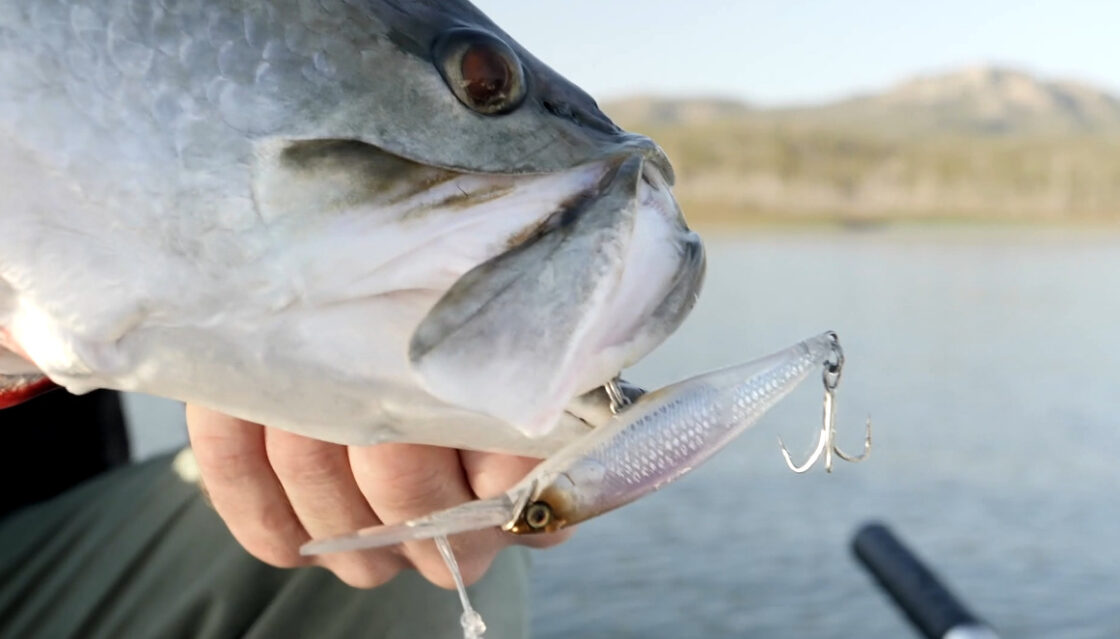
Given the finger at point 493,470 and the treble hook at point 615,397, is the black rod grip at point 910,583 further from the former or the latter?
the treble hook at point 615,397

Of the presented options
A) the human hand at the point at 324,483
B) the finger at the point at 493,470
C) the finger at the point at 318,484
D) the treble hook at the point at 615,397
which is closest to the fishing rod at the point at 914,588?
the human hand at the point at 324,483

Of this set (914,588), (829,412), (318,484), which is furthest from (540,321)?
(914,588)

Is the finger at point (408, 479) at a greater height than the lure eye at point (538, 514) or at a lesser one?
lesser

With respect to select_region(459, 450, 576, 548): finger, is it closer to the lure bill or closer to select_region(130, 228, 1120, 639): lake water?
the lure bill

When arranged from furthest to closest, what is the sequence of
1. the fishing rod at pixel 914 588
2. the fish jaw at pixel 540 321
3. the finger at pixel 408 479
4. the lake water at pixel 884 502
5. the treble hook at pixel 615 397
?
the lake water at pixel 884 502, the fishing rod at pixel 914 588, the finger at pixel 408 479, the treble hook at pixel 615 397, the fish jaw at pixel 540 321

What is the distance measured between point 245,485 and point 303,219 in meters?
0.62

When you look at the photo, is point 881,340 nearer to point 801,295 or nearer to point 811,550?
point 801,295

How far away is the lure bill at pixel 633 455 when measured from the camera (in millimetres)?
905

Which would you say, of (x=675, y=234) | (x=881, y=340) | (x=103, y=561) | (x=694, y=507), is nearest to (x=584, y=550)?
(x=694, y=507)

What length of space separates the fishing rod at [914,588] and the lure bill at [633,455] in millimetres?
1484

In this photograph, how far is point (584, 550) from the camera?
762 centimetres

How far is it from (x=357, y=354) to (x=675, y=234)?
1.00 feet

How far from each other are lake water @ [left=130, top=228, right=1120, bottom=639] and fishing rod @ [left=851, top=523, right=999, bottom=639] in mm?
2231

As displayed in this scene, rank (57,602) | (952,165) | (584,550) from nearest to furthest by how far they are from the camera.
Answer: (57,602), (584,550), (952,165)
